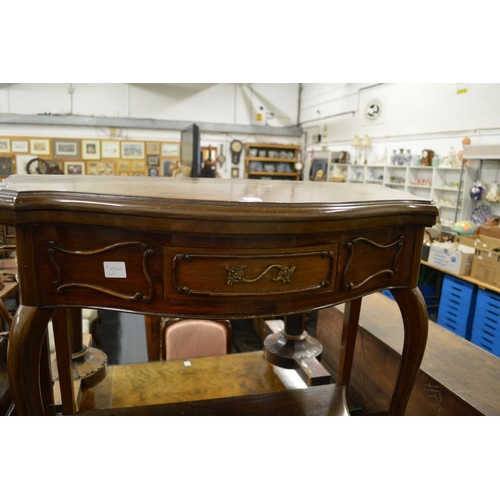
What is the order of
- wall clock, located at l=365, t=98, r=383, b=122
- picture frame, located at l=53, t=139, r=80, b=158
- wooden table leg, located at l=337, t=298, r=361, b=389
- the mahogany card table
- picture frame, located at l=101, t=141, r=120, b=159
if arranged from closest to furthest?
the mahogany card table, wooden table leg, located at l=337, t=298, r=361, b=389, wall clock, located at l=365, t=98, r=383, b=122, picture frame, located at l=53, t=139, r=80, b=158, picture frame, located at l=101, t=141, r=120, b=159

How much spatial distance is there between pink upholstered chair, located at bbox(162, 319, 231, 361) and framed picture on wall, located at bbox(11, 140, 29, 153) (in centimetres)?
704

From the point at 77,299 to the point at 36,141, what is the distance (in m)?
8.18

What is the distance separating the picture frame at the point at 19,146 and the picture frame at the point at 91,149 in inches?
39.3

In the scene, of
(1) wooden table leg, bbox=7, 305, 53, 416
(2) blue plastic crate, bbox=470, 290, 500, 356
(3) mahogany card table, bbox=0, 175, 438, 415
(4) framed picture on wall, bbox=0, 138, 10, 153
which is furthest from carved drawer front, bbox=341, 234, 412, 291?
(4) framed picture on wall, bbox=0, 138, 10, 153

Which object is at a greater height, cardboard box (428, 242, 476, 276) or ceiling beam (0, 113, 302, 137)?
ceiling beam (0, 113, 302, 137)

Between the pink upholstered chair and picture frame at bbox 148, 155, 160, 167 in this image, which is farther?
picture frame at bbox 148, 155, 160, 167

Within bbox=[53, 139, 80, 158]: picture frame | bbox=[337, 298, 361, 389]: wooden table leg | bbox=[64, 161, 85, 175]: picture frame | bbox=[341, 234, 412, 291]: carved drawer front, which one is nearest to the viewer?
bbox=[341, 234, 412, 291]: carved drawer front

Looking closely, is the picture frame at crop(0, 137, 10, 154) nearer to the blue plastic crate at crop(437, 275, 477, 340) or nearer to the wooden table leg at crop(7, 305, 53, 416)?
the blue plastic crate at crop(437, 275, 477, 340)

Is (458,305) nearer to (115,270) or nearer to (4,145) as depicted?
(115,270)

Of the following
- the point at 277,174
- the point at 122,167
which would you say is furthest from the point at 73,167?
the point at 277,174

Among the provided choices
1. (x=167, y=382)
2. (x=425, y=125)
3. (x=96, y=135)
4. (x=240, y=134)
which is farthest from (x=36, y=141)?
(x=167, y=382)

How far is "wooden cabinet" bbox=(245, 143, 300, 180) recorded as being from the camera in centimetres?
868

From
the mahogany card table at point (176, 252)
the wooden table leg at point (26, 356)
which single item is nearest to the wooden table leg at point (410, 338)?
the mahogany card table at point (176, 252)

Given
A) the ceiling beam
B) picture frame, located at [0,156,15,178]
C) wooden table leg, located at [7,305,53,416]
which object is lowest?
wooden table leg, located at [7,305,53,416]
